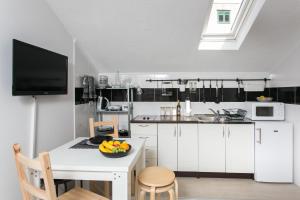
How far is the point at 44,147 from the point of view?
217cm

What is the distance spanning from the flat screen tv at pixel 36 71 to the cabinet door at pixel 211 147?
2.02m

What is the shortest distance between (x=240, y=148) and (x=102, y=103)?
2305mm

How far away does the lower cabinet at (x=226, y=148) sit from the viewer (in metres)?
3.04

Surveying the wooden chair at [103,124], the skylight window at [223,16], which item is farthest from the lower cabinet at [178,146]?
the skylight window at [223,16]

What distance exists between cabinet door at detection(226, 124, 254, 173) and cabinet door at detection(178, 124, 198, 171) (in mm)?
459

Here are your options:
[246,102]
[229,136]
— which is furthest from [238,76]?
[229,136]

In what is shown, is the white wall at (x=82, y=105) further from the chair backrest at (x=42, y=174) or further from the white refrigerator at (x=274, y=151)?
the white refrigerator at (x=274, y=151)

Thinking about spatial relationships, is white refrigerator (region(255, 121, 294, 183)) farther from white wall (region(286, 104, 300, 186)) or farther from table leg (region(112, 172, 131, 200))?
table leg (region(112, 172, 131, 200))

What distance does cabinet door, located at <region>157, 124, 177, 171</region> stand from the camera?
3.17 metres

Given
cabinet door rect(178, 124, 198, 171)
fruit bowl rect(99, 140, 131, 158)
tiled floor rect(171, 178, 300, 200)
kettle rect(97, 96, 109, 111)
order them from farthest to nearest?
kettle rect(97, 96, 109, 111)
cabinet door rect(178, 124, 198, 171)
tiled floor rect(171, 178, 300, 200)
fruit bowl rect(99, 140, 131, 158)

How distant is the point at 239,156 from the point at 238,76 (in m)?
1.38

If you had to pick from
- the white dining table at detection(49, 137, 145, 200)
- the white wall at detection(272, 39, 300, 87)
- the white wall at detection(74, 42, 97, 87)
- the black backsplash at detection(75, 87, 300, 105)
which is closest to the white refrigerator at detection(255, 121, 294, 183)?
the white wall at detection(272, 39, 300, 87)

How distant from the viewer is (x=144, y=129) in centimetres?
320

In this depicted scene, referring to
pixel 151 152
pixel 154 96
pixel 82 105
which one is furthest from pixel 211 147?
pixel 82 105
